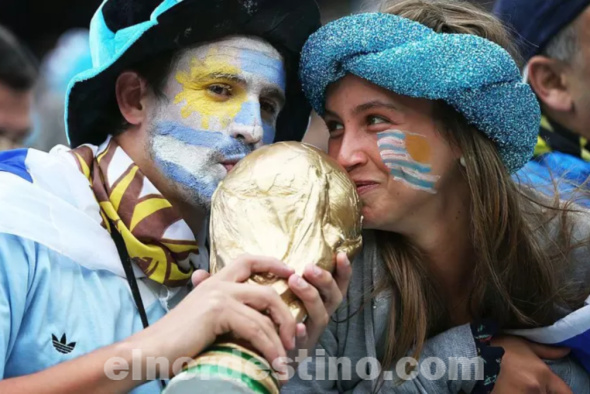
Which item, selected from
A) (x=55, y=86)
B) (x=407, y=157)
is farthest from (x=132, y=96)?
(x=55, y=86)

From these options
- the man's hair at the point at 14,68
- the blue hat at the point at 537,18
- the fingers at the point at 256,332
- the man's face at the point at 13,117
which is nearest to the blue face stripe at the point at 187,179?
the fingers at the point at 256,332

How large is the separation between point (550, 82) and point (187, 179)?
1.70 metres

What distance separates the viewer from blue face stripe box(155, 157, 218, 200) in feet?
8.33

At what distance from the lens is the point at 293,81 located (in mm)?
2783

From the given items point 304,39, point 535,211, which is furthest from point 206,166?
point 535,211

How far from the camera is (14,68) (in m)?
4.46

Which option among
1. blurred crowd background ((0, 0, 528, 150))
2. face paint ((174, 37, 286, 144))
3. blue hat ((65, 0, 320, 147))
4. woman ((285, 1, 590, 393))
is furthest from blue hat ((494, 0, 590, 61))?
face paint ((174, 37, 286, 144))

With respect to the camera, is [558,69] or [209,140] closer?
[209,140]

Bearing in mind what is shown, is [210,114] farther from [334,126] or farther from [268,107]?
[334,126]

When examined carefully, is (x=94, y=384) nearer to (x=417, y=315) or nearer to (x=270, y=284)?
(x=270, y=284)

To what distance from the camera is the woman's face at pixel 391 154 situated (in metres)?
2.52

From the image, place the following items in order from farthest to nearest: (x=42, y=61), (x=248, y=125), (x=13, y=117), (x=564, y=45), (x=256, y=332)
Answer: (x=42, y=61)
(x=13, y=117)
(x=564, y=45)
(x=248, y=125)
(x=256, y=332)

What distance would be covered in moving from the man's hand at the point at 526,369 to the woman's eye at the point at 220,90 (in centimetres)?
112

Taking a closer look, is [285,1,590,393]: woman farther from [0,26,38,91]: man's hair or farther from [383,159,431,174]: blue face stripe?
[0,26,38,91]: man's hair
